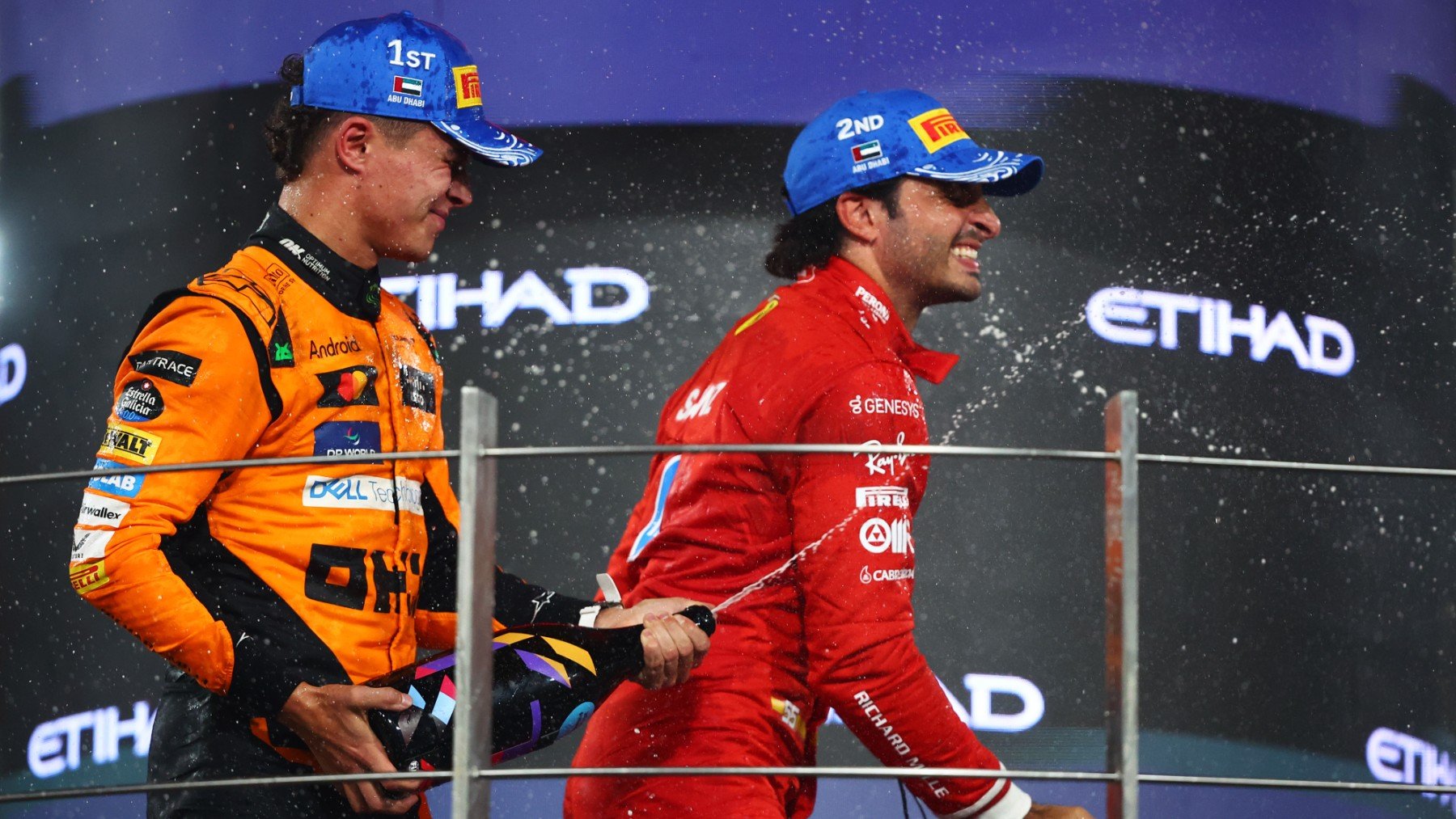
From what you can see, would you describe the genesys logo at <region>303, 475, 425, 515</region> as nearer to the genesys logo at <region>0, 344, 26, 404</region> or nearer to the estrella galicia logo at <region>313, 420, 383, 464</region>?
the estrella galicia logo at <region>313, 420, 383, 464</region>

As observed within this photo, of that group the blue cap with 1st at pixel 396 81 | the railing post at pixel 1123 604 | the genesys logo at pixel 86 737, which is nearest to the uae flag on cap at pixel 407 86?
the blue cap with 1st at pixel 396 81

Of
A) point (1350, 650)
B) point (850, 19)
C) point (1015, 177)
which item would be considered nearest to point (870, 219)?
point (1015, 177)

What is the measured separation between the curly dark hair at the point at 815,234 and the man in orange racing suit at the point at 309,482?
1.64 ft

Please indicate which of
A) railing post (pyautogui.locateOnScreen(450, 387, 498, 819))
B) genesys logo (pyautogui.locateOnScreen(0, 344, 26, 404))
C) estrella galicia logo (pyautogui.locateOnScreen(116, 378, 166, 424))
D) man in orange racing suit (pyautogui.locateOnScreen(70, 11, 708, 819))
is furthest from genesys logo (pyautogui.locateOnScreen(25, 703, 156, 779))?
railing post (pyautogui.locateOnScreen(450, 387, 498, 819))

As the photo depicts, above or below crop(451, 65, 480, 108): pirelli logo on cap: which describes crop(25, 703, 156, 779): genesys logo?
below

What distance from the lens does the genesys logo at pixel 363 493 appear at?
2066 mm

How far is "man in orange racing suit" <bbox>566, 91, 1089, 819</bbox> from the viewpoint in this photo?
2.13 meters

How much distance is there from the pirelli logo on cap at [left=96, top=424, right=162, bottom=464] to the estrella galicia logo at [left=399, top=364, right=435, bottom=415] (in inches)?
14.4

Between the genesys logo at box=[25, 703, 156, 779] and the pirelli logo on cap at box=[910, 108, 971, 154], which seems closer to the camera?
the pirelli logo on cap at box=[910, 108, 971, 154]

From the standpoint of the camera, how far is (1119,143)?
408 cm

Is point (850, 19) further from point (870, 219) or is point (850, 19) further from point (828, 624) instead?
point (828, 624)

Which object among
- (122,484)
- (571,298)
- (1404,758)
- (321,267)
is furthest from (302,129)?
(1404,758)

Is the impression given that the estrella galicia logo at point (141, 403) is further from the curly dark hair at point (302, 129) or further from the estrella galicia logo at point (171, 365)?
the curly dark hair at point (302, 129)

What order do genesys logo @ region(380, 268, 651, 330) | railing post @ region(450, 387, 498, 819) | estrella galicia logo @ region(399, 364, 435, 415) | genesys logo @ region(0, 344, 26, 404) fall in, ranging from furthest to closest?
genesys logo @ region(0, 344, 26, 404), genesys logo @ region(380, 268, 651, 330), estrella galicia logo @ region(399, 364, 435, 415), railing post @ region(450, 387, 498, 819)
